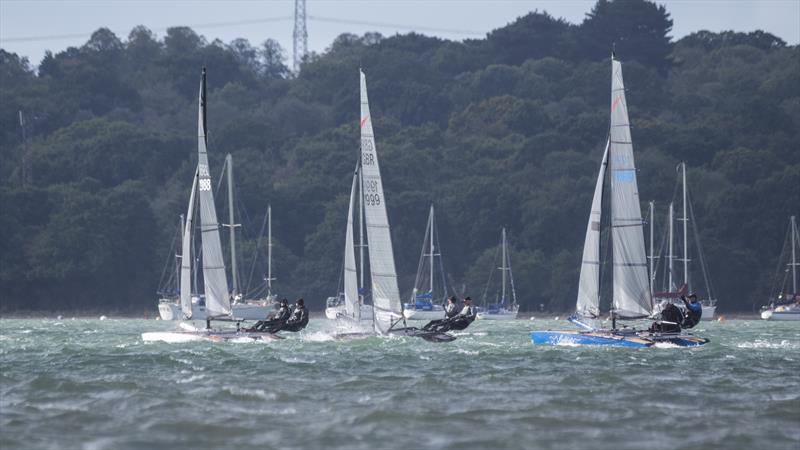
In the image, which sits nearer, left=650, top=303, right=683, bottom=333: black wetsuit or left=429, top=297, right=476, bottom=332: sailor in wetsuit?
left=650, top=303, right=683, bottom=333: black wetsuit

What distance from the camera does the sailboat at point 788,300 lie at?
93.5 metres

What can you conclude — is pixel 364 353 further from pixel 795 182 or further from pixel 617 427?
pixel 795 182

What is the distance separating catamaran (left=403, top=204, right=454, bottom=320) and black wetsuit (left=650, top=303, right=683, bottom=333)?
122 feet

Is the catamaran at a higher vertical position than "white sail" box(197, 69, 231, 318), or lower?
lower

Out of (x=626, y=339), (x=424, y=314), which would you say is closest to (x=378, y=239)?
(x=626, y=339)

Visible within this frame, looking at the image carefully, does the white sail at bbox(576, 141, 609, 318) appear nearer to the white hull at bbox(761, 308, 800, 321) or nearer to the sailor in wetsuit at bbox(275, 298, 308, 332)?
the sailor in wetsuit at bbox(275, 298, 308, 332)

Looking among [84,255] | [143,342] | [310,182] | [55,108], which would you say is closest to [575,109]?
[310,182]

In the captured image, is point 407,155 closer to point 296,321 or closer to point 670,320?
point 296,321

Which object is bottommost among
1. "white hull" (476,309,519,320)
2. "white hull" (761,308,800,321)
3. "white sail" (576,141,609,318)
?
"white hull" (476,309,519,320)

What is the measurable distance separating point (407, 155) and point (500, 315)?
29.7 m

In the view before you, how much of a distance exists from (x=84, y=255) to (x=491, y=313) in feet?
102

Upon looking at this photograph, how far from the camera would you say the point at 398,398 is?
92.7 ft

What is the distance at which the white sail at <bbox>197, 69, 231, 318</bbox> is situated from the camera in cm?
4541

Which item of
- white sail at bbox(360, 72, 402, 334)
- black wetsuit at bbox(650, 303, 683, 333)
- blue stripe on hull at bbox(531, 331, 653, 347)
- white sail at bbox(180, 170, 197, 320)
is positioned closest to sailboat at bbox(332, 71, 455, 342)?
white sail at bbox(360, 72, 402, 334)
